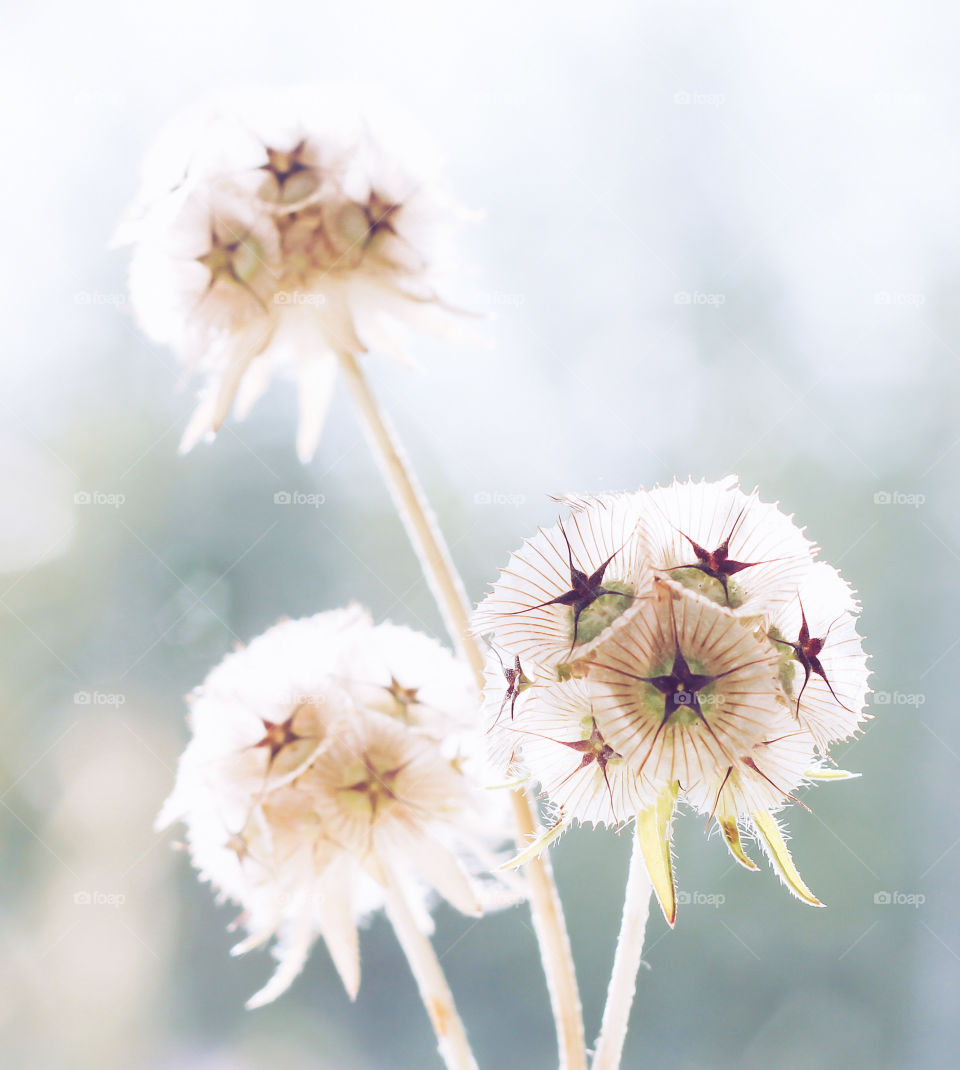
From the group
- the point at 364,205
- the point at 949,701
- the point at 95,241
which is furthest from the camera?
the point at 949,701

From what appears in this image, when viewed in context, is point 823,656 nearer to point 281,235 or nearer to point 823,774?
point 823,774

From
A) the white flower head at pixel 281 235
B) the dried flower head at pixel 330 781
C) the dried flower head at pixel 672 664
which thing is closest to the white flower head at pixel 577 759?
the dried flower head at pixel 672 664

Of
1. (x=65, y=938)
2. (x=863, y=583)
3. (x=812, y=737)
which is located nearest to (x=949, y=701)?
(x=863, y=583)

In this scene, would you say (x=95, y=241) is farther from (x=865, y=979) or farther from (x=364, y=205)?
(x=865, y=979)

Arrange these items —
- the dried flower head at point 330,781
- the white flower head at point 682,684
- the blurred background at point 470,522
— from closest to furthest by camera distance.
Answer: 1. the white flower head at point 682,684
2. the dried flower head at point 330,781
3. the blurred background at point 470,522

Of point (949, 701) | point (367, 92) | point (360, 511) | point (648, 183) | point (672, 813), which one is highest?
point (367, 92)

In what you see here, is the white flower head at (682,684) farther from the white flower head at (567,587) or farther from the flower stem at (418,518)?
the flower stem at (418,518)
